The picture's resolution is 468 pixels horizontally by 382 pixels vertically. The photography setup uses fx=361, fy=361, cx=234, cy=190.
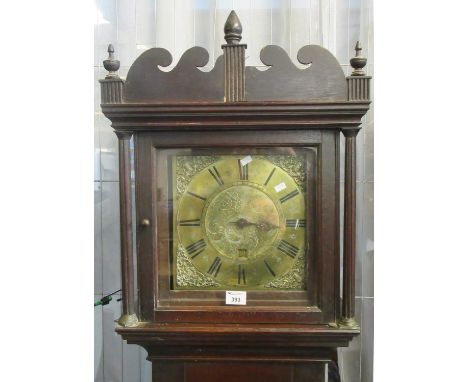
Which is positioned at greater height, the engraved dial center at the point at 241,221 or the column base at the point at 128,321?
the engraved dial center at the point at 241,221

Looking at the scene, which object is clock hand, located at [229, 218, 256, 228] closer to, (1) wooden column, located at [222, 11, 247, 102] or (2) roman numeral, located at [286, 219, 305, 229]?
(2) roman numeral, located at [286, 219, 305, 229]

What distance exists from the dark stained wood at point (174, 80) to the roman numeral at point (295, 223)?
13.2 inches

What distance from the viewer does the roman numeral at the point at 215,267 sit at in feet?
2.91

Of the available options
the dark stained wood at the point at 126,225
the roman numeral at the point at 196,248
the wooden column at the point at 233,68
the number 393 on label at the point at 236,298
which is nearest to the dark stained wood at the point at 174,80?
the wooden column at the point at 233,68

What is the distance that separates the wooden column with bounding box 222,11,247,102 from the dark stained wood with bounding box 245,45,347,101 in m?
0.02

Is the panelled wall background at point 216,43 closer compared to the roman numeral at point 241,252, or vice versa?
the roman numeral at point 241,252

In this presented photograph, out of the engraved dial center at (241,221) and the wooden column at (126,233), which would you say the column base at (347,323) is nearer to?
the engraved dial center at (241,221)

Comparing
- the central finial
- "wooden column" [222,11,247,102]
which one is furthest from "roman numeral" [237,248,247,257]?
the central finial

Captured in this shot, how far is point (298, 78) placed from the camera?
830mm

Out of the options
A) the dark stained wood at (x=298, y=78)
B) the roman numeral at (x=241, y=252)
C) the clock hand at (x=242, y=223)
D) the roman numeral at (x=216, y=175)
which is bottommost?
the roman numeral at (x=241, y=252)

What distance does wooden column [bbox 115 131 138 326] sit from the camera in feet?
2.83

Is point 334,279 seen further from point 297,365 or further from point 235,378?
point 235,378

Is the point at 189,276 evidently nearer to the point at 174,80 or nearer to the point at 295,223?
the point at 295,223

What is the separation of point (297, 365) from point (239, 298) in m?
0.23
